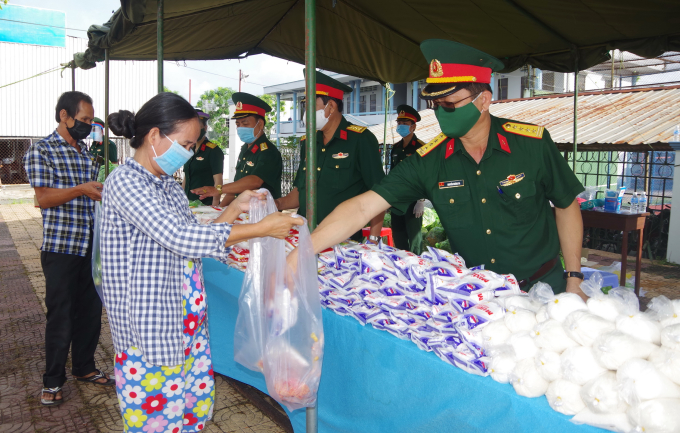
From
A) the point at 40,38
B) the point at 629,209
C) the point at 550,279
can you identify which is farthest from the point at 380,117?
the point at 550,279

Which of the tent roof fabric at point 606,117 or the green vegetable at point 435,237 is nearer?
the green vegetable at point 435,237

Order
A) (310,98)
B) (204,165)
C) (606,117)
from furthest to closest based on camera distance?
(606,117) < (204,165) < (310,98)

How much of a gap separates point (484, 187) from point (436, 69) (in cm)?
52

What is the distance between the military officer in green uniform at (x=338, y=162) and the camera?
340 centimetres

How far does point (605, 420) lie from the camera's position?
111 centimetres

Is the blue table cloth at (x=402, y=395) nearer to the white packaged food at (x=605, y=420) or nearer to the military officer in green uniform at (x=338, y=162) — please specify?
the white packaged food at (x=605, y=420)

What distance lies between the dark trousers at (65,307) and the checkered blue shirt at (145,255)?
58.9 inches

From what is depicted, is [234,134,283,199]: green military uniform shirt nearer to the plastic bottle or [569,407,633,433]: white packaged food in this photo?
[569,407,633,433]: white packaged food

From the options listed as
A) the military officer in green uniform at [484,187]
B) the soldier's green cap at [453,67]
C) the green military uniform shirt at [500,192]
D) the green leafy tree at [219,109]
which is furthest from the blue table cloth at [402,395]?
the green leafy tree at [219,109]

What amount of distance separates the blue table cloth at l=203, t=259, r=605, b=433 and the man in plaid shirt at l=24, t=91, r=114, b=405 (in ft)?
5.51

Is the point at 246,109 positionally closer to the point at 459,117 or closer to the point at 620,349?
the point at 459,117

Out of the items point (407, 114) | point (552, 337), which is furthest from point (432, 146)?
point (407, 114)

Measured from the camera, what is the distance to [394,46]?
191 inches

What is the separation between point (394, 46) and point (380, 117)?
55.5ft
